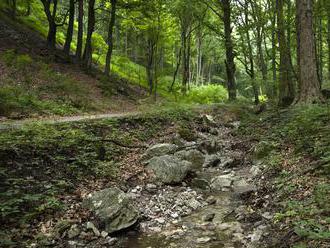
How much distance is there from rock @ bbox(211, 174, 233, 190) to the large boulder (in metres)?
2.79

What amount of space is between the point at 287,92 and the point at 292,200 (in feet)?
44.6

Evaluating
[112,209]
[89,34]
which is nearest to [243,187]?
[112,209]

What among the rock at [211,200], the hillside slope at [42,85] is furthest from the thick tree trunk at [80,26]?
the rock at [211,200]

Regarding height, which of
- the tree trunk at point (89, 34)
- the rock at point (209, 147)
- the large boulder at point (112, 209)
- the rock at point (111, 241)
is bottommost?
the rock at point (111, 241)

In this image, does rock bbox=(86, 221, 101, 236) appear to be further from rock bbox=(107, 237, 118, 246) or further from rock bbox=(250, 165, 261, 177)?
rock bbox=(250, 165, 261, 177)

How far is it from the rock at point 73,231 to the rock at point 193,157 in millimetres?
4850

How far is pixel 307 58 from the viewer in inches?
474

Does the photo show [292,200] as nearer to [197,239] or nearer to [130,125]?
[197,239]

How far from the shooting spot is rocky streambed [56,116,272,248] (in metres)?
5.79

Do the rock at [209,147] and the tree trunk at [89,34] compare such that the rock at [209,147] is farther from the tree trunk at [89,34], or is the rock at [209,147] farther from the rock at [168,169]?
the tree trunk at [89,34]

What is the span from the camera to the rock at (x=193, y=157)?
1028 centimetres

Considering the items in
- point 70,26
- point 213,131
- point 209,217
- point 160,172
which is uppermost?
point 70,26

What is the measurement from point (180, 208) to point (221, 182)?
1.84 metres

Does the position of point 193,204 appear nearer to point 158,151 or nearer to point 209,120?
point 158,151
